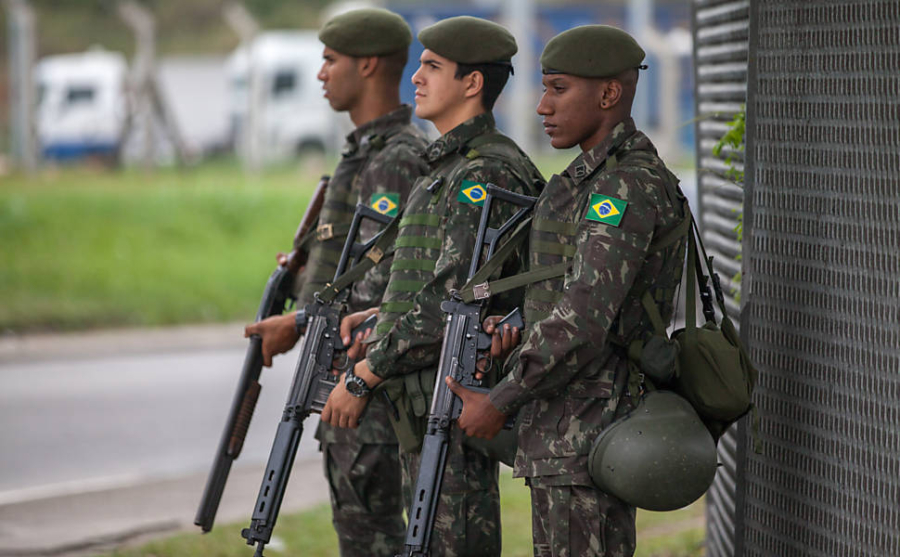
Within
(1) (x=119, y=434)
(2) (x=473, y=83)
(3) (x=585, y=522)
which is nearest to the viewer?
(3) (x=585, y=522)

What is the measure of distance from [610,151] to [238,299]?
9810mm

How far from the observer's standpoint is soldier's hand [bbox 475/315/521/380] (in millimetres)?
3281

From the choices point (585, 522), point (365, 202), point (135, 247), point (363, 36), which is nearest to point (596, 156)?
point (585, 522)

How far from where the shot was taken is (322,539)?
566 cm

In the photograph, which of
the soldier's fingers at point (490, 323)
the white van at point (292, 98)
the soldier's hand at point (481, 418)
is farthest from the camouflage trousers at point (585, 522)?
the white van at point (292, 98)

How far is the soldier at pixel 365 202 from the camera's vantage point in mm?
4137

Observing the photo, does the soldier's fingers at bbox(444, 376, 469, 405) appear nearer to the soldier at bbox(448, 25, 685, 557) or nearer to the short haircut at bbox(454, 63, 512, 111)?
the soldier at bbox(448, 25, 685, 557)

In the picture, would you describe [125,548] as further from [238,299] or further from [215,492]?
[238,299]

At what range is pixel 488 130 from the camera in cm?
372

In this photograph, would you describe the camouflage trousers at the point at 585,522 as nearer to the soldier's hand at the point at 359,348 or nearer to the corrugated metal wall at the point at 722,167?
the corrugated metal wall at the point at 722,167

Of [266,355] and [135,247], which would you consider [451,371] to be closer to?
[266,355]

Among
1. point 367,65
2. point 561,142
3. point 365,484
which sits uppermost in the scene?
point 367,65

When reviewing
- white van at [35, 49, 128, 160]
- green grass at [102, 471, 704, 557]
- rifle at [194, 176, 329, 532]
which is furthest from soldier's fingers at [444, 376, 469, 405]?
white van at [35, 49, 128, 160]

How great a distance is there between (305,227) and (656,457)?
2.17m
